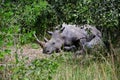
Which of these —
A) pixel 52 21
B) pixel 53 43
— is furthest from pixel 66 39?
pixel 52 21

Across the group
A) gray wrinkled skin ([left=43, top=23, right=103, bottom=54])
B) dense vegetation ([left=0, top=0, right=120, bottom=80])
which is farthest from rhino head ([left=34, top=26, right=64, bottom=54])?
dense vegetation ([left=0, top=0, right=120, bottom=80])

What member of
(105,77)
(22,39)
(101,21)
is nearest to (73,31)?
(101,21)

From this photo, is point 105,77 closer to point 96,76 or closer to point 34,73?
point 96,76

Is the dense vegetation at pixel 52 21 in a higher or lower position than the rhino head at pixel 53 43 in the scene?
higher

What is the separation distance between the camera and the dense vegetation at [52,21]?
10.4 ft

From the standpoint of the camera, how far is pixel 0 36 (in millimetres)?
3049

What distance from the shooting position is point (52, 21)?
285 inches

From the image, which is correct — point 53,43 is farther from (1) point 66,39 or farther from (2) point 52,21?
(2) point 52,21

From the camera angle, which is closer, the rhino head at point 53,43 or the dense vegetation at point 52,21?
the dense vegetation at point 52,21

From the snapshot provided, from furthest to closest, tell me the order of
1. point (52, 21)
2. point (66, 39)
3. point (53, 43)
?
point (66, 39) → point (53, 43) → point (52, 21)

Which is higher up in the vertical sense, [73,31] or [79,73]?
[79,73]

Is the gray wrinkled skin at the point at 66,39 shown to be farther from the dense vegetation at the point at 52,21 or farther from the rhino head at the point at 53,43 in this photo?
the dense vegetation at the point at 52,21

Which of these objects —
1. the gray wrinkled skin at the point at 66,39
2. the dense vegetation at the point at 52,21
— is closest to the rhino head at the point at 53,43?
the gray wrinkled skin at the point at 66,39

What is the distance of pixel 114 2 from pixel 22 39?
8.50 feet
